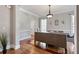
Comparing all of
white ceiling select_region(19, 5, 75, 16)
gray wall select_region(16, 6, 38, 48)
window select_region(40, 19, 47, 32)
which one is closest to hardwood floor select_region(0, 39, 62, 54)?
gray wall select_region(16, 6, 38, 48)

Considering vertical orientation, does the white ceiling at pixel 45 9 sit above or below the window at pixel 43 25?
above

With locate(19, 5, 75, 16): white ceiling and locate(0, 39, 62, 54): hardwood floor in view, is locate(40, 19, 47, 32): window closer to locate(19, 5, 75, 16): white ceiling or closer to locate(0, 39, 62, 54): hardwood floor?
locate(19, 5, 75, 16): white ceiling

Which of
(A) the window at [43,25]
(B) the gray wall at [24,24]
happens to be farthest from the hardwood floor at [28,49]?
(A) the window at [43,25]

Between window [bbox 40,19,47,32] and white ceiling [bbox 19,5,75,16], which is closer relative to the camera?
white ceiling [bbox 19,5,75,16]

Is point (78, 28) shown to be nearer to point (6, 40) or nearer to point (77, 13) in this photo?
point (77, 13)

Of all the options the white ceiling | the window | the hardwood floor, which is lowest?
the hardwood floor

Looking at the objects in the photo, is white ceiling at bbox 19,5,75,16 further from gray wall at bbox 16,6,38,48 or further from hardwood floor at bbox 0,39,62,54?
hardwood floor at bbox 0,39,62,54

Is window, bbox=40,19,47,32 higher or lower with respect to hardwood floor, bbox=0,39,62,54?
higher

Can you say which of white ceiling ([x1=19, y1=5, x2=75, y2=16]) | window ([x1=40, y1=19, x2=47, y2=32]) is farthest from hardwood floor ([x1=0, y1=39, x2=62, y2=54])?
white ceiling ([x1=19, y1=5, x2=75, y2=16])

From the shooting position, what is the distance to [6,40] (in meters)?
1.72

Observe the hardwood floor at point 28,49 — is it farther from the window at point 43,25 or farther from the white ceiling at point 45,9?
the white ceiling at point 45,9


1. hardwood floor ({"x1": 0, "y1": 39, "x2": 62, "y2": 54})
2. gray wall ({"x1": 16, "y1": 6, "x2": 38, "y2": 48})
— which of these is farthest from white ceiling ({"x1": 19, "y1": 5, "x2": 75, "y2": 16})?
hardwood floor ({"x1": 0, "y1": 39, "x2": 62, "y2": 54})
